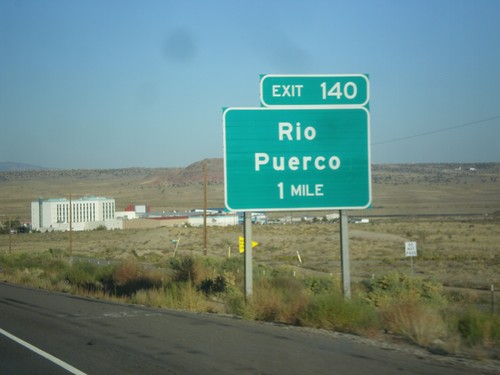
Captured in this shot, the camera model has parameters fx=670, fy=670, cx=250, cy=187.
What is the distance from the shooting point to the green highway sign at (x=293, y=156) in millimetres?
16031

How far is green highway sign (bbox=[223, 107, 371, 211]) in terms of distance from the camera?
52.6 feet

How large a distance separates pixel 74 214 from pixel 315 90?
115750mm

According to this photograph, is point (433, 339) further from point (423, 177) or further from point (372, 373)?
point (423, 177)

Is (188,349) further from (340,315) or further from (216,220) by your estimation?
(216,220)

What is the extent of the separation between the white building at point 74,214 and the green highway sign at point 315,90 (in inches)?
4018

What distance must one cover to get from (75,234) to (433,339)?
99.1 m

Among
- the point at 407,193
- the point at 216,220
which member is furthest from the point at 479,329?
the point at 407,193

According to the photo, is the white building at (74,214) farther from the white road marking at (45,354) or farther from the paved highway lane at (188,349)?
the white road marking at (45,354)

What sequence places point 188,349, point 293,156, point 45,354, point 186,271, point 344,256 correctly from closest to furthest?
point 188,349
point 45,354
point 344,256
point 293,156
point 186,271

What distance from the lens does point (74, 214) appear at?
126375mm

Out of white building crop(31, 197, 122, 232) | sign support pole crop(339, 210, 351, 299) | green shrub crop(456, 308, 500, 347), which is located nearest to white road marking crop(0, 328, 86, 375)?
green shrub crop(456, 308, 500, 347)

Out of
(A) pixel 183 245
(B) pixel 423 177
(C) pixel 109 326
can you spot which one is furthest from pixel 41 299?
(B) pixel 423 177

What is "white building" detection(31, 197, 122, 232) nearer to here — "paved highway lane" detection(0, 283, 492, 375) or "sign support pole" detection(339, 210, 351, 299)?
"sign support pole" detection(339, 210, 351, 299)

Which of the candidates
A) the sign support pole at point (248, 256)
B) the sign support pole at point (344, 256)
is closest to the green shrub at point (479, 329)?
the sign support pole at point (344, 256)
